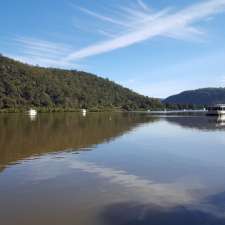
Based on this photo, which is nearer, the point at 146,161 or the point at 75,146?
the point at 146,161

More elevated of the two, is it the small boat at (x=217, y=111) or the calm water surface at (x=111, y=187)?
the small boat at (x=217, y=111)

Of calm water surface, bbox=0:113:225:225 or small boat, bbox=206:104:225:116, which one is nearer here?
calm water surface, bbox=0:113:225:225

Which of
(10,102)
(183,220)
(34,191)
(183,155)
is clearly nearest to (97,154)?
(183,155)

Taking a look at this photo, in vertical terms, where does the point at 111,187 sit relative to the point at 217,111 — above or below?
below

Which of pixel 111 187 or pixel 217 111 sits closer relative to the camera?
pixel 111 187

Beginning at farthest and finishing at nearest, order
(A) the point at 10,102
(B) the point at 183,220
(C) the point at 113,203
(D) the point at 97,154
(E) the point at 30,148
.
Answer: (A) the point at 10,102, (E) the point at 30,148, (D) the point at 97,154, (C) the point at 113,203, (B) the point at 183,220

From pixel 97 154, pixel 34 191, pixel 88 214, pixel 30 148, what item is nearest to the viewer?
pixel 88 214

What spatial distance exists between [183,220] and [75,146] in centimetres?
2159

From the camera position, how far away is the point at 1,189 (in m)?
16.4

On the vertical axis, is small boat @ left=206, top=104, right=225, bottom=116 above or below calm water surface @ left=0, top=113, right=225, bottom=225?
above

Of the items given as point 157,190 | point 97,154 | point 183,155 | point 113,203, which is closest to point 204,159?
point 183,155

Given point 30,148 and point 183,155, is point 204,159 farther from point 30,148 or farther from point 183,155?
point 30,148

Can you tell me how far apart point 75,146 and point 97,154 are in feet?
18.5

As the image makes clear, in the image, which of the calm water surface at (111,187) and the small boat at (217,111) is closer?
the calm water surface at (111,187)
